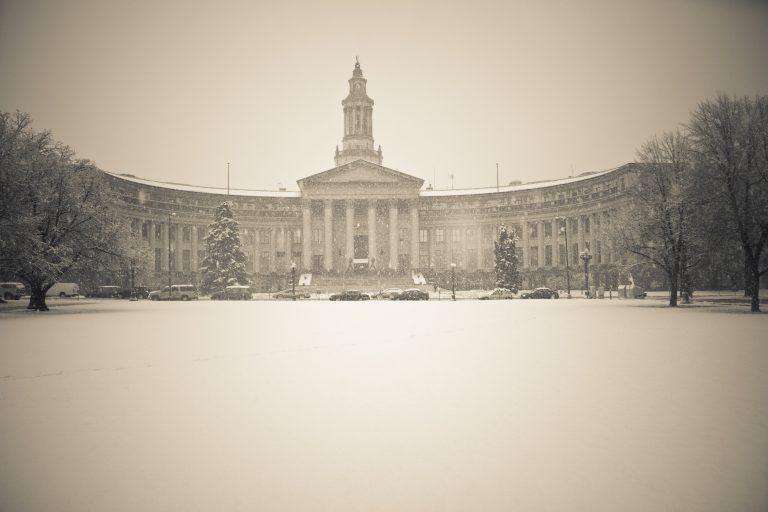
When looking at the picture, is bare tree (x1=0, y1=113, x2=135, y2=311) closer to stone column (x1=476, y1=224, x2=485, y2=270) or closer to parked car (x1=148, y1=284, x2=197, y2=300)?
parked car (x1=148, y1=284, x2=197, y2=300)

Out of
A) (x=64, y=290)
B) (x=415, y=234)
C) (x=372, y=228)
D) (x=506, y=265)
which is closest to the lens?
(x=506, y=265)

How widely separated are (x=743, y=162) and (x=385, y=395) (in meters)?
27.9

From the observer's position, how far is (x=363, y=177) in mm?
87812

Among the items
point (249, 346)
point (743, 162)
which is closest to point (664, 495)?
point (249, 346)

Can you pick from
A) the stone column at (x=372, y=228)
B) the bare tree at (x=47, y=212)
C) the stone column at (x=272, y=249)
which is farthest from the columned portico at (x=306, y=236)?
the bare tree at (x=47, y=212)

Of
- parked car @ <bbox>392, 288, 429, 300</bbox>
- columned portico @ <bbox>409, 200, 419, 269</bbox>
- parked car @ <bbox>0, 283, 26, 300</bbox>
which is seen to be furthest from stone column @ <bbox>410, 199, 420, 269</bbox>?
parked car @ <bbox>0, 283, 26, 300</bbox>

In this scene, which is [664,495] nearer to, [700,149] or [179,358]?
[179,358]

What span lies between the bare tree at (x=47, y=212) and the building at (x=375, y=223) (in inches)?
1636

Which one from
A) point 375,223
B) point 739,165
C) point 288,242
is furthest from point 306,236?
point 739,165

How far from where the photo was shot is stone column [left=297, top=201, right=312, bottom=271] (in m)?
86.7

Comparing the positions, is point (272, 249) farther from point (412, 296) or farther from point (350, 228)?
point (412, 296)

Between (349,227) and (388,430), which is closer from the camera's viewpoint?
(388,430)

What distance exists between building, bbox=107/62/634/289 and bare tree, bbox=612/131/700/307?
1639 inches

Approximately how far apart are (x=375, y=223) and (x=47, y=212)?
57.4 m
